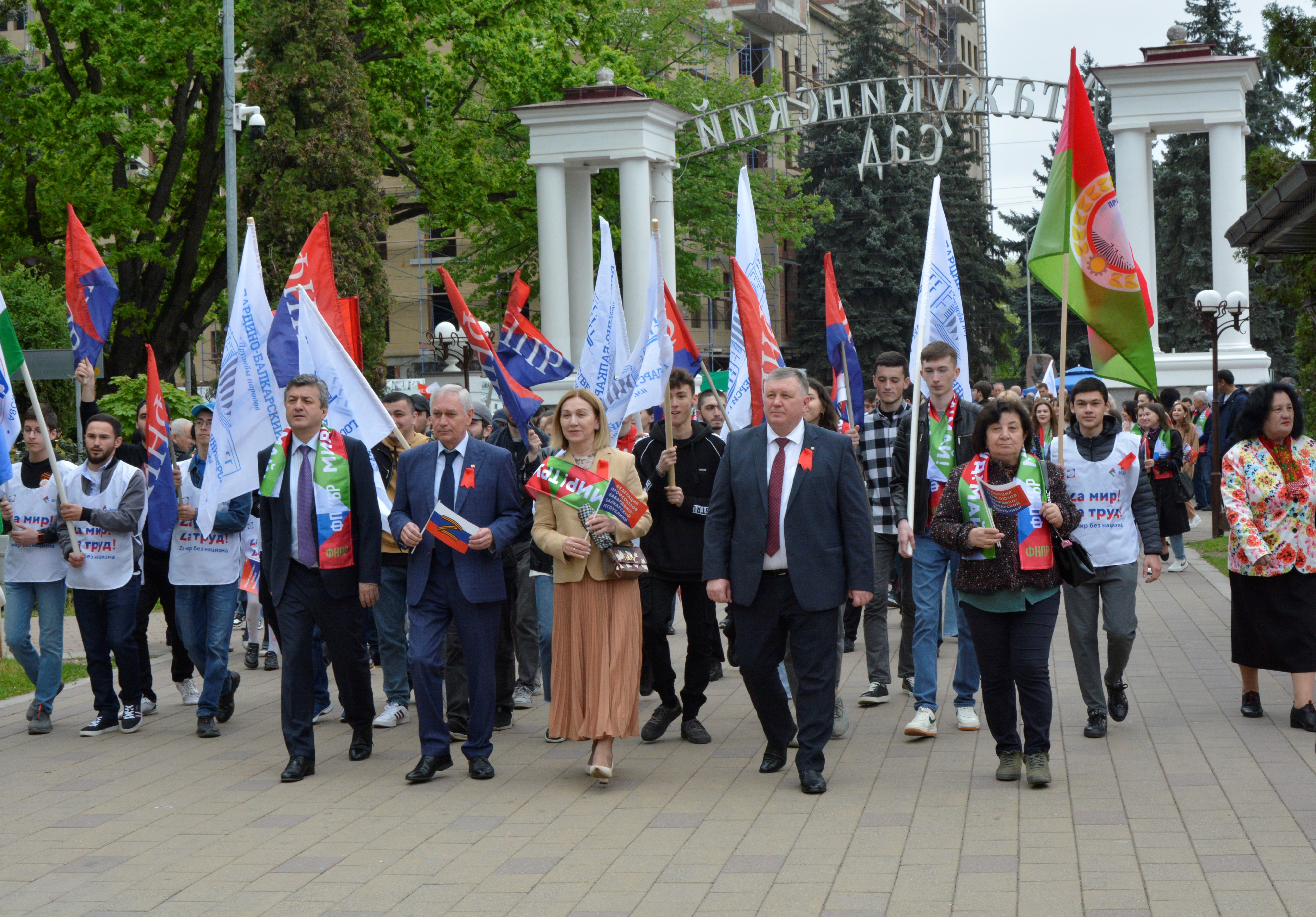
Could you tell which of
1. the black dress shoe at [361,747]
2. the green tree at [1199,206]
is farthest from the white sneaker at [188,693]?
the green tree at [1199,206]

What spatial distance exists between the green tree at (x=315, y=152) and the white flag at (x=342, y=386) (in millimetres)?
17319

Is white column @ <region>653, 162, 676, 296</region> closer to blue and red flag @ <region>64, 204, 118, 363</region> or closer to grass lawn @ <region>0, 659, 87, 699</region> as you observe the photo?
grass lawn @ <region>0, 659, 87, 699</region>

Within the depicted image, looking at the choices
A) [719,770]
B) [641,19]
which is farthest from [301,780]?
[641,19]

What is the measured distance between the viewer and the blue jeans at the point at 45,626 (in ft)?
31.8

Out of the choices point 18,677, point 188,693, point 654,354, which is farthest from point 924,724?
point 18,677

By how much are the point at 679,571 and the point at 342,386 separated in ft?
7.36

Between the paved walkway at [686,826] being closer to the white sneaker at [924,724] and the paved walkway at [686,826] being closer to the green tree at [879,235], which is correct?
the white sneaker at [924,724]

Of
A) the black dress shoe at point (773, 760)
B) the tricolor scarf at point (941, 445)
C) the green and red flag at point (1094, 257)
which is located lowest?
the black dress shoe at point (773, 760)

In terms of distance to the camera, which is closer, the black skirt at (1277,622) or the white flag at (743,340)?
the black skirt at (1277,622)

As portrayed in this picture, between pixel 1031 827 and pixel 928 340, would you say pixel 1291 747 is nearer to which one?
pixel 1031 827

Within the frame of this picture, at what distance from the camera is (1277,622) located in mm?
8617

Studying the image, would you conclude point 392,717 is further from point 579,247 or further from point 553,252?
point 579,247

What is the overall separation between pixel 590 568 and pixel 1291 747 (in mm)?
3752

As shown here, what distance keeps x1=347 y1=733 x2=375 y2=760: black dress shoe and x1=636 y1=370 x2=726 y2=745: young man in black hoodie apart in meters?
1.56
